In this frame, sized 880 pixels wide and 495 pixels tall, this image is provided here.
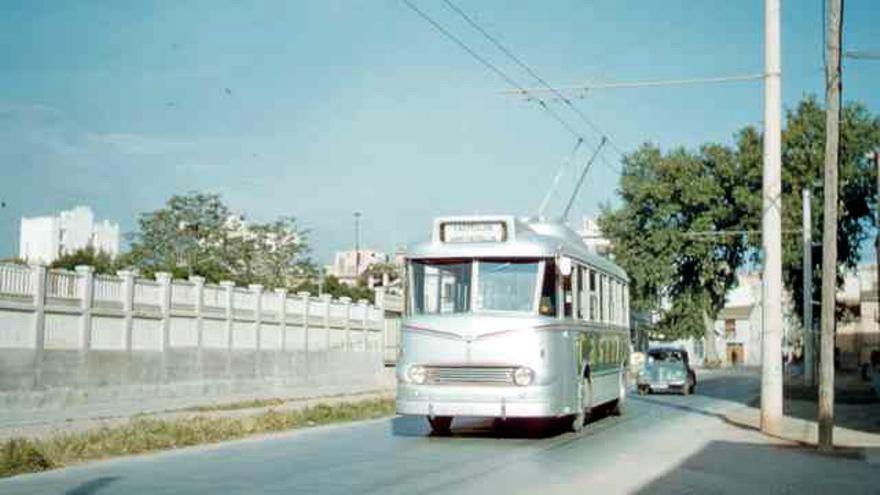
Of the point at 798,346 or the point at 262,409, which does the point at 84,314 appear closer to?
the point at 262,409

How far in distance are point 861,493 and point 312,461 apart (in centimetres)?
719

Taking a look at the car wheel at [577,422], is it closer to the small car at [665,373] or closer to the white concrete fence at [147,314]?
the white concrete fence at [147,314]

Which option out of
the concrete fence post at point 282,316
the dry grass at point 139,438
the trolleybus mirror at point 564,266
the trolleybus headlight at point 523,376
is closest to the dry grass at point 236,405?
the concrete fence post at point 282,316

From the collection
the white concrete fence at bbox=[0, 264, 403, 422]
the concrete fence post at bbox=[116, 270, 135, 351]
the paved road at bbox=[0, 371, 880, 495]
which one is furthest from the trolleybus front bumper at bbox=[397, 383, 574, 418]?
the concrete fence post at bbox=[116, 270, 135, 351]

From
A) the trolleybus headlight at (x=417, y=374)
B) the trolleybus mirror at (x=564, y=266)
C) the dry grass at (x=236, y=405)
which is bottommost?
the dry grass at (x=236, y=405)

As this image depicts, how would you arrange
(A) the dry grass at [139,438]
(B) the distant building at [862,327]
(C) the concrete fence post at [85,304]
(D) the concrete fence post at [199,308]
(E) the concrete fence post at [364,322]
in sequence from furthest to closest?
1. (B) the distant building at [862,327]
2. (E) the concrete fence post at [364,322]
3. (D) the concrete fence post at [199,308]
4. (C) the concrete fence post at [85,304]
5. (A) the dry grass at [139,438]

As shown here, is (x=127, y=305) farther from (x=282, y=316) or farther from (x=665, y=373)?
(x=665, y=373)

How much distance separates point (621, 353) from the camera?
2573cm

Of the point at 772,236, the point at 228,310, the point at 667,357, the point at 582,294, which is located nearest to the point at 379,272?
the point at 667,357

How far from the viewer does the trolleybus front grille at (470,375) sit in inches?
701

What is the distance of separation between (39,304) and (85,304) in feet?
6.57

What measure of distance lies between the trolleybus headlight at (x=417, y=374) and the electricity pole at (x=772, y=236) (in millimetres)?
7326

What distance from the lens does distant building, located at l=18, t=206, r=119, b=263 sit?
14530 cm

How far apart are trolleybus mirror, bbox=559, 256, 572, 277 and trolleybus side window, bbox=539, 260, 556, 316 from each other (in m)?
0.12
